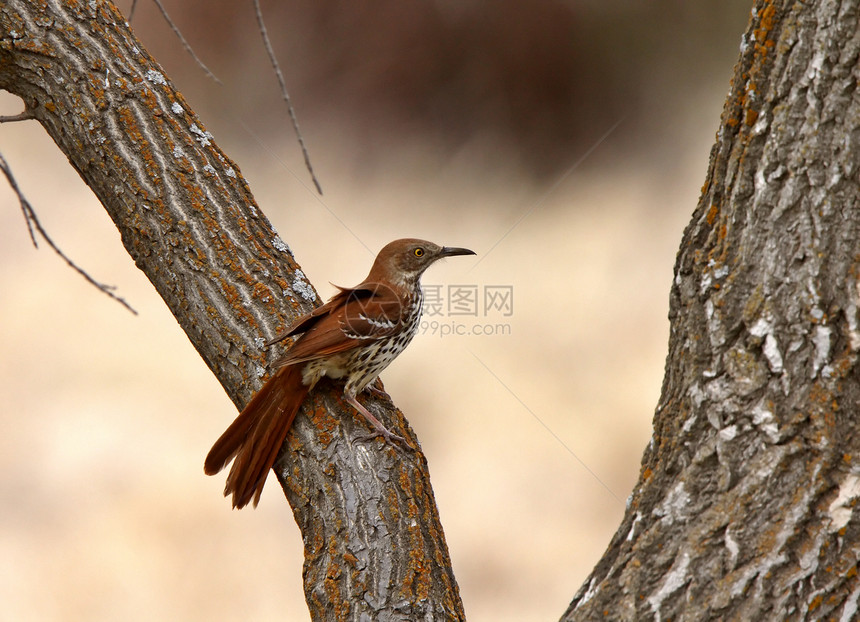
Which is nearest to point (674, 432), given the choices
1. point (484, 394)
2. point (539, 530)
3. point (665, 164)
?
point (539, 530)

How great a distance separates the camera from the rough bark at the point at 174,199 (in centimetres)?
251

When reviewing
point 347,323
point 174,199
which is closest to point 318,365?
point 347,323

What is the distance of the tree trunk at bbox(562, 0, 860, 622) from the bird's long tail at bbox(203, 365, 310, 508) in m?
1.11

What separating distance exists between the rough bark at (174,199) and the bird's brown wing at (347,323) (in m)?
0.08

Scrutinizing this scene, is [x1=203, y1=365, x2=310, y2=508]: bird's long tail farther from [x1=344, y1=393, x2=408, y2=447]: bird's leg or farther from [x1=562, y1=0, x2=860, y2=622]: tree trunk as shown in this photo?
[x1=562, y1=0, x2=860, y2=622]: tree trunk

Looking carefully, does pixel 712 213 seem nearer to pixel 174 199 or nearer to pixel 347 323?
pixel 347 323

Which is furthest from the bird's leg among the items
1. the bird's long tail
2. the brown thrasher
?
the bird's long tail

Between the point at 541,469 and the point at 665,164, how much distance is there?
3023mm

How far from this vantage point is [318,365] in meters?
2.73

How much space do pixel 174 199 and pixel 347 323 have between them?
0.73m

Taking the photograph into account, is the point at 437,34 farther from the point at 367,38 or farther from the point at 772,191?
the point at 772,191

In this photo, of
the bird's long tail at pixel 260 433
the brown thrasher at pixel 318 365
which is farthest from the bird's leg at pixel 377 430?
the bird's long tail at pixel 260 433

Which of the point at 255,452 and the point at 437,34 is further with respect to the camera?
the point at 437,34

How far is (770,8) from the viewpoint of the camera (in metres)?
1.65
